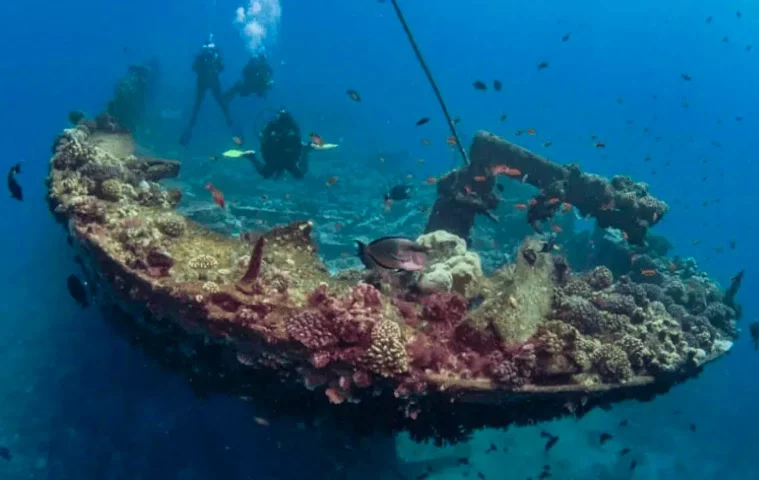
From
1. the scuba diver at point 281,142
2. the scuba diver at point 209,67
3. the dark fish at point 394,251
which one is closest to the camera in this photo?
the dark fish at point 394,251

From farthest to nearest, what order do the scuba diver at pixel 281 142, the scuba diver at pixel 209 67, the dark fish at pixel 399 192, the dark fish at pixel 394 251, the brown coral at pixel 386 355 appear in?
the scuba diver at pixel 209 67
the scuba diver at pixel 281 142
the dark fish at pixel 399 192
the dark fish at pixel 394 251
the brown coral at pixel 386 355

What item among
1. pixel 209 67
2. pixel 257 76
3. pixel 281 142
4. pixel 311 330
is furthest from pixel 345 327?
pixel 209 67

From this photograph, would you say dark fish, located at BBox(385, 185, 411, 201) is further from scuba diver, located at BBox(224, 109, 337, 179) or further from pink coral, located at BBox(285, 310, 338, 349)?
pink coral, located at BBox(285, 310, 338, 349)

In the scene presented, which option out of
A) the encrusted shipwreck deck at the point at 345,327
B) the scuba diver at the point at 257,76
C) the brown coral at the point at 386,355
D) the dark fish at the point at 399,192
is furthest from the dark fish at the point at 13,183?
the scuba diver at the point at 257,76

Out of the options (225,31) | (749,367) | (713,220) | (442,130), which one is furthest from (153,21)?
(749,367)

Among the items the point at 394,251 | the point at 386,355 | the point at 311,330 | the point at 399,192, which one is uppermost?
the point at 399,192

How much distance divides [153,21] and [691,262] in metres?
161

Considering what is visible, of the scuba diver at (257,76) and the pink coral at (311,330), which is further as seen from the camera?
the scuba diver at (257,76)

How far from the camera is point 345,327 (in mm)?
4859

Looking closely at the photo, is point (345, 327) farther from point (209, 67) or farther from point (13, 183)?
point (209, 67)

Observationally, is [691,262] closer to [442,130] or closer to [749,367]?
[749,367]

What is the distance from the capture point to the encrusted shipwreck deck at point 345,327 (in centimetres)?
497

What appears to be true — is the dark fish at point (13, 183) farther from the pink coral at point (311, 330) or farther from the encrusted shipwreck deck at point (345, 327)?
the pink coral at point (311, 330)

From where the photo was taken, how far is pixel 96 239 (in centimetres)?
580
